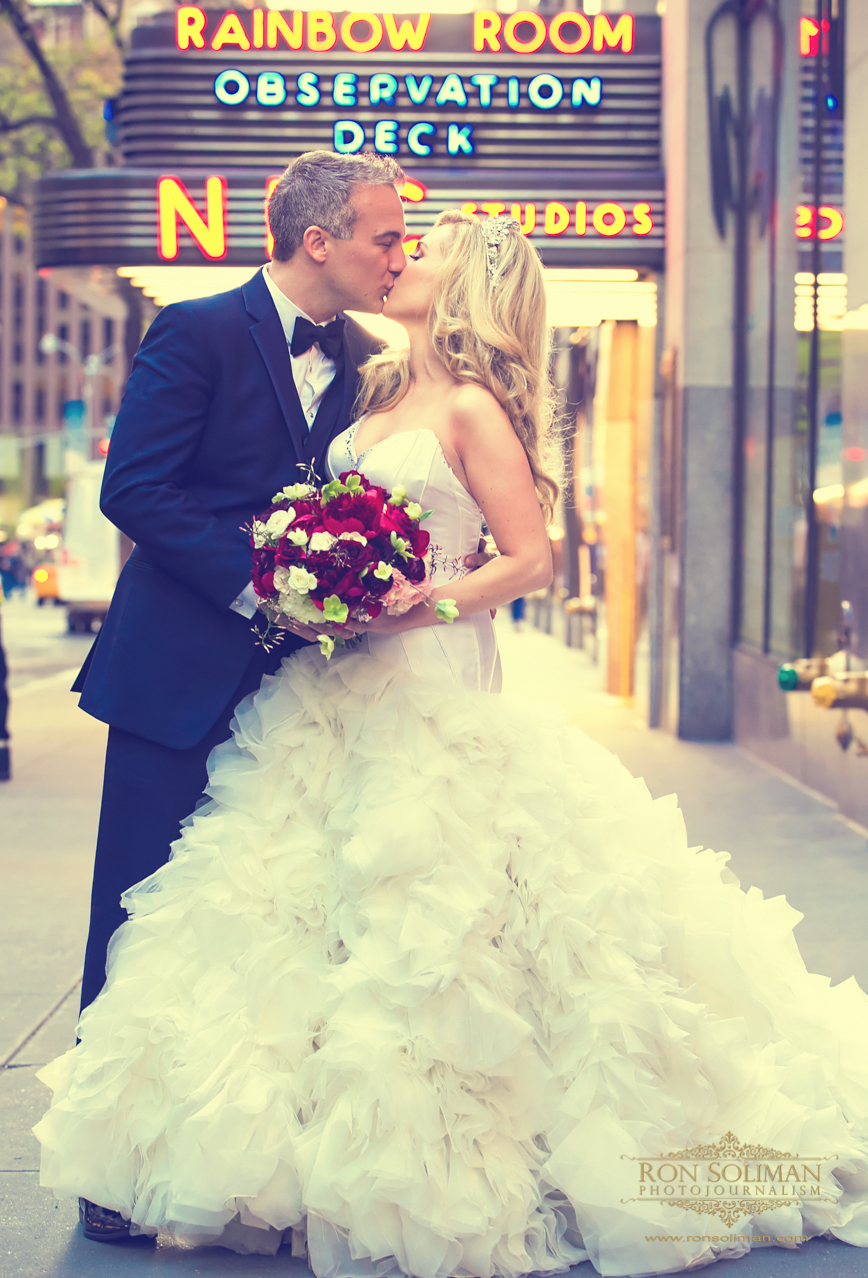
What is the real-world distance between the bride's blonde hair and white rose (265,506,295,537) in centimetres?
60

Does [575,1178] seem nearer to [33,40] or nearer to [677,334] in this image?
[677,334]

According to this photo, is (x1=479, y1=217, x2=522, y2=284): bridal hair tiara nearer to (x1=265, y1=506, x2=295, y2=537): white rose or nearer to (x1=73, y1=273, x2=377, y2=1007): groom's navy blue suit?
(x1=73, y1=273, x2=377, y2=1007): groom's navy blue suit

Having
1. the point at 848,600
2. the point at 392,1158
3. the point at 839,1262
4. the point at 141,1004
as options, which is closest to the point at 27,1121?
the point at 141,1004

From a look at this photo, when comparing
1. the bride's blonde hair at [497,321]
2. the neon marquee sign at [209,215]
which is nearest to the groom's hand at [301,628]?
the bride's blonde hair at [497,321]

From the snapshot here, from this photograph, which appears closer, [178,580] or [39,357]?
[178,580]

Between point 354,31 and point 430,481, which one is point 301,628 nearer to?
point 430,481

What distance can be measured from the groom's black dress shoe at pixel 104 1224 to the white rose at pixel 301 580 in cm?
141

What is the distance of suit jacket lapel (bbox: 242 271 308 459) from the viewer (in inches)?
120

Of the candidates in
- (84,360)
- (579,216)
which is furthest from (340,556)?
(84,360)

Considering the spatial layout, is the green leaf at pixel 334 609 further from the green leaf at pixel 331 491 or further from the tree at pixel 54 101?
the tree at pixel 54 101

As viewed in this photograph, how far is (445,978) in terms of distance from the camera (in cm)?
267

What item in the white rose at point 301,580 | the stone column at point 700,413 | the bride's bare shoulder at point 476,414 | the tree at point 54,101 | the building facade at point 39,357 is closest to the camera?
the white rose at point 301,580

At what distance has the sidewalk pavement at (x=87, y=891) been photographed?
2.82 metres

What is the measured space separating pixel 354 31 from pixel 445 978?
9.47m
